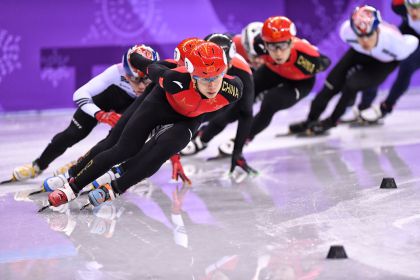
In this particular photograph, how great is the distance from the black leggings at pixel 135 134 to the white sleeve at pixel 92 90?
0.82 metres

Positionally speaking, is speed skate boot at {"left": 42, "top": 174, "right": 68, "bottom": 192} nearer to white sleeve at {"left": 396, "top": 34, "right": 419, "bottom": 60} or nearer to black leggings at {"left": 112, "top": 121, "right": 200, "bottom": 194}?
black leggings at {"left": 112, "top": 121, "right": 200, "bottom": 194}

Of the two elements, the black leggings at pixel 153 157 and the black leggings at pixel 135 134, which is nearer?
the black leggings at pixel 153 157

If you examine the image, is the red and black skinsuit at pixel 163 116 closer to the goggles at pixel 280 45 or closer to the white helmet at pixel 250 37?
the goggles at pixel 280 45

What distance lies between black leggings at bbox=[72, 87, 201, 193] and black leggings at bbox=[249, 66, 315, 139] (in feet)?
7.31

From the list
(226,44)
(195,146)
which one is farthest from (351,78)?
(226,44)

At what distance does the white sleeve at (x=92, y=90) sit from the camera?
7078 millimetres

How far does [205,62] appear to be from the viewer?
589cm

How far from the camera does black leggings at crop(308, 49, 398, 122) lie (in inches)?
378

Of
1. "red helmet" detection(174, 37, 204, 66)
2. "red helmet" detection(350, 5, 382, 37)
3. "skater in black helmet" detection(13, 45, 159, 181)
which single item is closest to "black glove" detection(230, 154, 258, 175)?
"skater in black helmet" detection(13, 45, 159, 181)

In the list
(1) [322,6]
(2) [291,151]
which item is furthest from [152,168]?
(1) [322,6]

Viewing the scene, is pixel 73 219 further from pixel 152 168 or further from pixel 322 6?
pixel 322 6

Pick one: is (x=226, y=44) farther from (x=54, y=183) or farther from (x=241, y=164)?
(x=54, y=183)

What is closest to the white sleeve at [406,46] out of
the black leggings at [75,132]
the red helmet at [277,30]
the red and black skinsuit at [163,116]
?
the red helmet at [277,30]

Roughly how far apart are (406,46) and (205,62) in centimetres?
420
